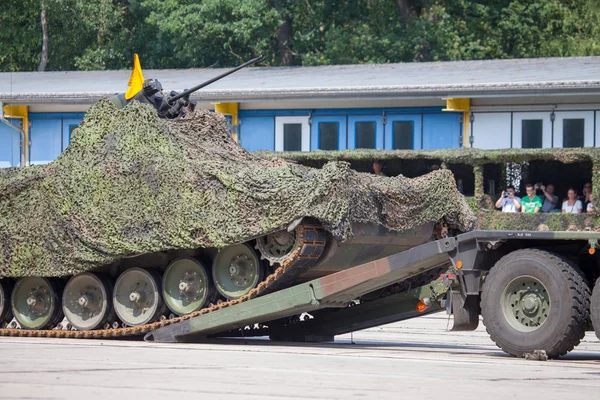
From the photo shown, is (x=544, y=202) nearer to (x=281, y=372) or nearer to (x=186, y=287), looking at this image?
(x=186, y=287)

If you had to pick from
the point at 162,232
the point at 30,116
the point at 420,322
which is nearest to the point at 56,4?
the point at 30,116

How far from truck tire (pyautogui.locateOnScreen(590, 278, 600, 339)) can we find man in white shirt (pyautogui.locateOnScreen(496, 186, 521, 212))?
51.8 feet

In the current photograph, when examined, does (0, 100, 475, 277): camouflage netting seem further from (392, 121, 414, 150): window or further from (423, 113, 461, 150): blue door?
(392, 121, 414, 150): window

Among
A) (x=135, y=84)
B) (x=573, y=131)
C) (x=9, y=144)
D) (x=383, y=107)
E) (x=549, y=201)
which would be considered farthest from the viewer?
(x=9, y=144)

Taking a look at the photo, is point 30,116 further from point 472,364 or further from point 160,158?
point 472,364

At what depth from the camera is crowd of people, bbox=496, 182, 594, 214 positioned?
27625 millimetres

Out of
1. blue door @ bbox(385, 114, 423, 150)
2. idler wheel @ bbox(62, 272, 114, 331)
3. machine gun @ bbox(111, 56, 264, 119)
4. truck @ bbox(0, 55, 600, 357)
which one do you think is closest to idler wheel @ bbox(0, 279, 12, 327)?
truck @ bbox(0, 55, 600, 357)

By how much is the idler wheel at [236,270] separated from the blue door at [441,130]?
16.6m

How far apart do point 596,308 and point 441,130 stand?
2006cm

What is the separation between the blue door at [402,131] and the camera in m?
32.5

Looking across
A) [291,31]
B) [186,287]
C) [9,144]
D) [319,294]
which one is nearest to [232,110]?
[9,144]

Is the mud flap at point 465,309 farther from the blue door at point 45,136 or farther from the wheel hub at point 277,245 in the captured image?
the blue door at point 45,136

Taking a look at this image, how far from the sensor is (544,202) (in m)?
28.3

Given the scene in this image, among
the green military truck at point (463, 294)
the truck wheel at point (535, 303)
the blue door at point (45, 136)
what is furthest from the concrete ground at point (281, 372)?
the blue door at point (45, 136)
